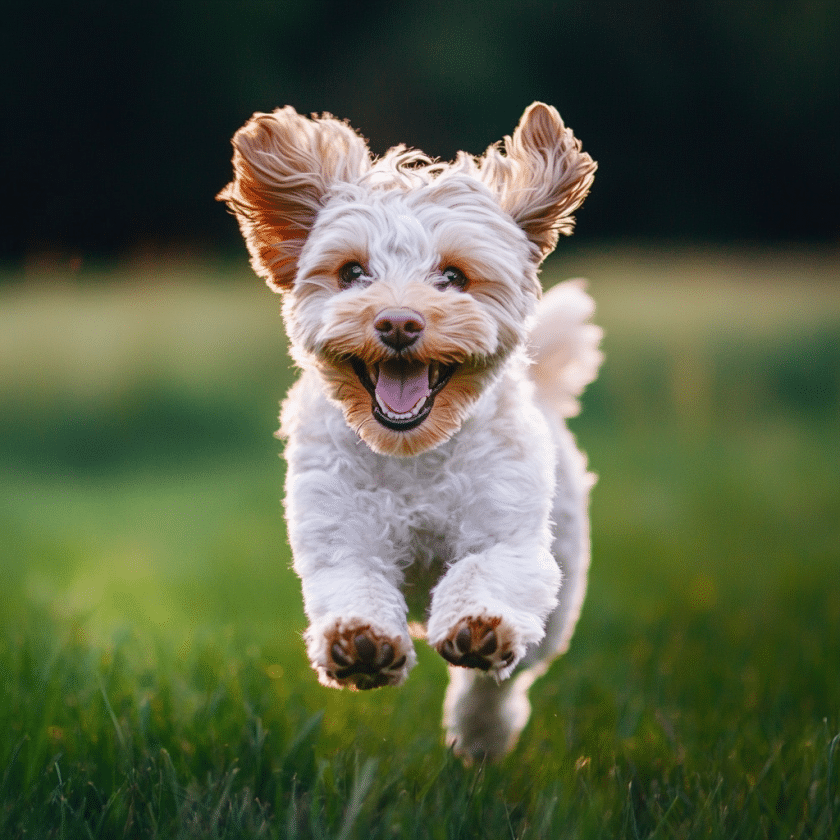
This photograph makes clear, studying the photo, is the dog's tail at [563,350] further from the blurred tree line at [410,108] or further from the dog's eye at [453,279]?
the blurred tree line at [410,108]

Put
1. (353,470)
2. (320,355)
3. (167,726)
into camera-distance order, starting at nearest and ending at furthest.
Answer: (320,355), (353,470), (167,726)

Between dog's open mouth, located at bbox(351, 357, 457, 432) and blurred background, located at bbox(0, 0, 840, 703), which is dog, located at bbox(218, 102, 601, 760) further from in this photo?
blurred background, located at bbox(0, 0, 840, 703)

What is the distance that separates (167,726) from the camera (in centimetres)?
392

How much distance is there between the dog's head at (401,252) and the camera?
2.73 m

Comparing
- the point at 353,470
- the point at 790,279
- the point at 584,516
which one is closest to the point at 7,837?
the point at 353,470

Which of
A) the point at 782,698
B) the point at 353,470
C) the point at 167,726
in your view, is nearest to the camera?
the point at 353,470

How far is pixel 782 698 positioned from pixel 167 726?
316 centimetres

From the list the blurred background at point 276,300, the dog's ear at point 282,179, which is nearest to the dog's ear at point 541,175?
the dog's ear at point 282,179

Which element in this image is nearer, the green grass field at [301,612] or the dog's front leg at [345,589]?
the dog's front leg at [345,589]

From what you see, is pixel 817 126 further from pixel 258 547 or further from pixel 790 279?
pixel 258 547

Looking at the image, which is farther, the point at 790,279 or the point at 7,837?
the point at 790,279

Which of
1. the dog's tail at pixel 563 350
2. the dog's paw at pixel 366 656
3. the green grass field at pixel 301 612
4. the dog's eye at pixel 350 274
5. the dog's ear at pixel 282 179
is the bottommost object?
the green grass field at pixel 301 612

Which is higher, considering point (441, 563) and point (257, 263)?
point (257, 263)

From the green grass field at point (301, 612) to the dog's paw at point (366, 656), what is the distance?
27.3 inches
